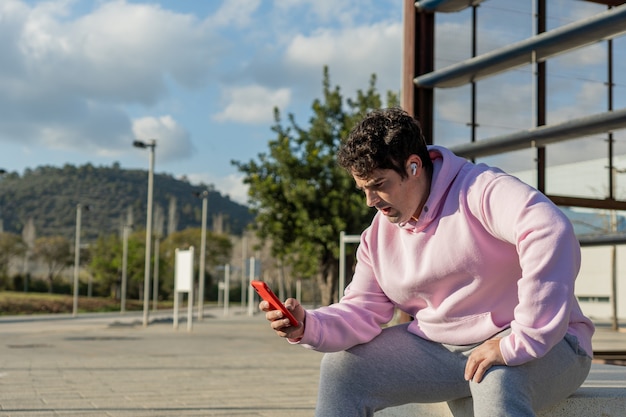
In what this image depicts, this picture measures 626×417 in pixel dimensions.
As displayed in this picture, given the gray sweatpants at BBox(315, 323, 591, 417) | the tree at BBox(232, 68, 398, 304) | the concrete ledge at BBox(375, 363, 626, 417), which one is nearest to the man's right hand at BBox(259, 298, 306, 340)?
the gray sweatpants at BBox(315, 323, 591, 417)

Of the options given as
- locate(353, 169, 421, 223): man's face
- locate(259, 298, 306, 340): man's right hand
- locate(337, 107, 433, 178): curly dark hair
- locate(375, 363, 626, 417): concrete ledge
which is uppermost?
locate(337, 107, 433, 178): curly dark hair

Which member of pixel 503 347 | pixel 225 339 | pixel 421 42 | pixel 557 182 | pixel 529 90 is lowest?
pixel 225 339

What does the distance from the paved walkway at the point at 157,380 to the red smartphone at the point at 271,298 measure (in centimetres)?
326

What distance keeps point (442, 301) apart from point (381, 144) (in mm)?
525

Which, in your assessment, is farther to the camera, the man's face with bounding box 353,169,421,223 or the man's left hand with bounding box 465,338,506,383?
the man's face with bounding box 353,169,421,223

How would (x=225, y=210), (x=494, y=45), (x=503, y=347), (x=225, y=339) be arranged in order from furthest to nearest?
(x=225, y=210) < (x=225, y=339) < (x=494, y=45) < (x=503, y=347)

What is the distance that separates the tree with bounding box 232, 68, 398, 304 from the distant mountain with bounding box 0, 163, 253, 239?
76982 mm

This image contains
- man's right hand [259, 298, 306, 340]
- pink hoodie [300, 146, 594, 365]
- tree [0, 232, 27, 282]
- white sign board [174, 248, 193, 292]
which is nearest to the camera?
pink hoodie [300, 146, 594, 365]

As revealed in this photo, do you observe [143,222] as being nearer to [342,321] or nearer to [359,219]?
[359,219]

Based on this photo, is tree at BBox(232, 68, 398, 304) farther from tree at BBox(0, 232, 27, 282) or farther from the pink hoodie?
tree at BBox(0, 232, 27, 282)

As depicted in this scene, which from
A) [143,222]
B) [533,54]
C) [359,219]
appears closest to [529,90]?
[533,54]

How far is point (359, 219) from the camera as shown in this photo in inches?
1048

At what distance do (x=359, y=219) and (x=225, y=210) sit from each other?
101079 mm

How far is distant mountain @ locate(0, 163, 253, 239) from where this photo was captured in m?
112
